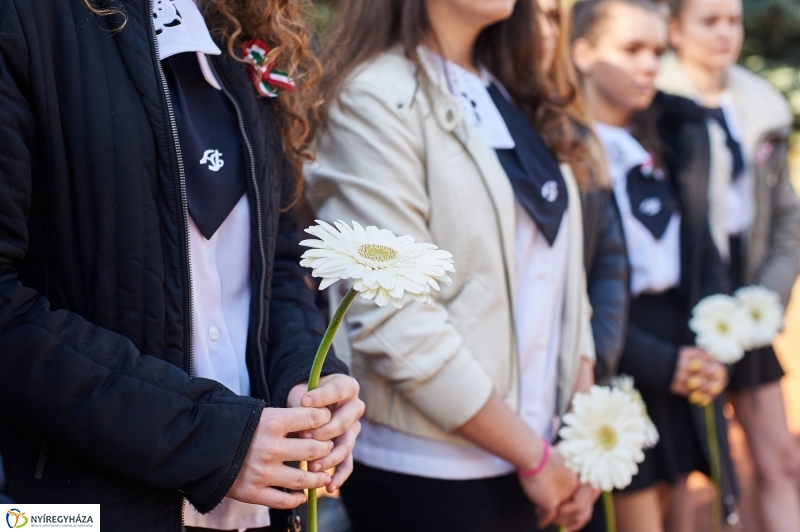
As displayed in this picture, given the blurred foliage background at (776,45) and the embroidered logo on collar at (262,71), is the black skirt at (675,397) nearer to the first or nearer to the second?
the embroidered logo on collar at (262,71)

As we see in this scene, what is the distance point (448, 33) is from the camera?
2.66 metres

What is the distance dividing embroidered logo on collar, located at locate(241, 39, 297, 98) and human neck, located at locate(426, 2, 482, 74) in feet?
2.51

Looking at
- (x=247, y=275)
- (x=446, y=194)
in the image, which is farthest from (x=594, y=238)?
(x=247, y=275)

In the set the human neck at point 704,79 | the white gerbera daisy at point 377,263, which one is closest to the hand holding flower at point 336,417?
the white gerbera daisy at point 377,263

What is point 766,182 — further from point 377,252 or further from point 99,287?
point 99,287

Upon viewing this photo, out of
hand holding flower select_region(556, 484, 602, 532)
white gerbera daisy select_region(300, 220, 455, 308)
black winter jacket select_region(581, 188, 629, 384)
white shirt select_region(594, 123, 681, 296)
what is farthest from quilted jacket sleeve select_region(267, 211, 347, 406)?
white shirt select_region(594, 123, 681, 296)

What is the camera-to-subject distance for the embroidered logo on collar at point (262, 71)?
1.95 metres

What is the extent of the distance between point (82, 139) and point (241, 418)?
0.53 meters

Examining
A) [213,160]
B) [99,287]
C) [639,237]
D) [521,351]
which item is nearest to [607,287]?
[639,237]

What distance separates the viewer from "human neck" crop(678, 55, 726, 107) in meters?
4.34

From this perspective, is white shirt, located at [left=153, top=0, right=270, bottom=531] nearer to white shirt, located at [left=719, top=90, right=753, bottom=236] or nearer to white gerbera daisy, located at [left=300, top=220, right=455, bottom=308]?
white gerbera daisy, located at [left=300, top=220, right=455, bottom=308]

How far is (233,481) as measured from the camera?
4.83 ft

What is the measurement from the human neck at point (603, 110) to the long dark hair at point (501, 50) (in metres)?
0.83

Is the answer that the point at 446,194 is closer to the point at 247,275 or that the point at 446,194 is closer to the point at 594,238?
the point at 247,275
